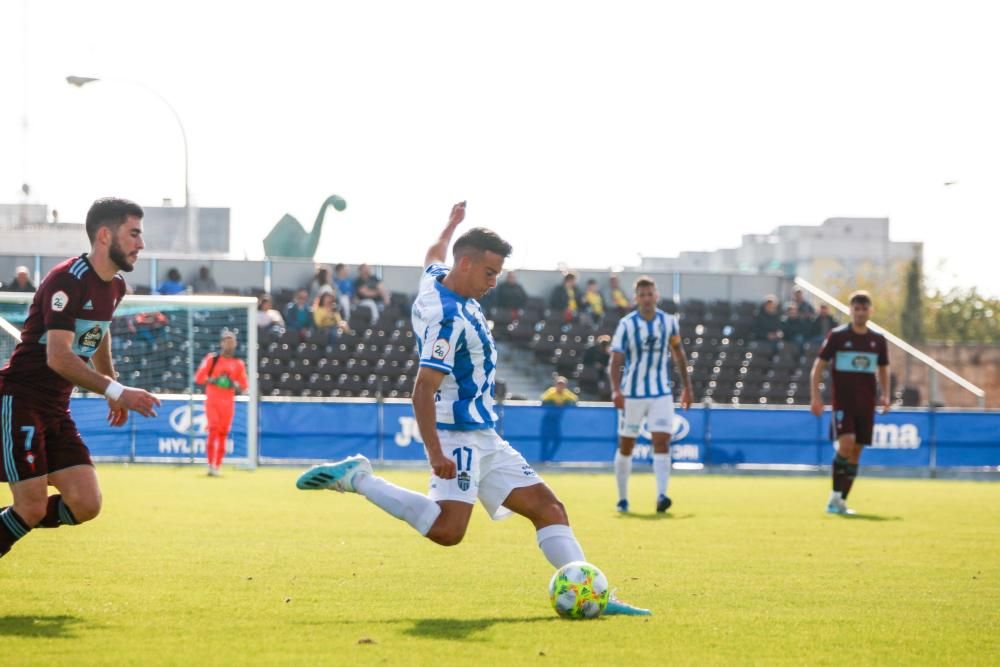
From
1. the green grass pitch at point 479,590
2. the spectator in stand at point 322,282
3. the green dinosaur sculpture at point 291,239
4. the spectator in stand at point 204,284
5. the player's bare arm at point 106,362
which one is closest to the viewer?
the green grass pitch at point 479,590

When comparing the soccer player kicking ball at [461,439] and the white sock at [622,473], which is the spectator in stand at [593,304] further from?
the soccer player kicking ball at [461,439]

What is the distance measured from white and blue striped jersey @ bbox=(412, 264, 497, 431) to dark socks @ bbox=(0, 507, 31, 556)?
2.24 m

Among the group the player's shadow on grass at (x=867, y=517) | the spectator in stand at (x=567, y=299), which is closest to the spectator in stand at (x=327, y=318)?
the spectator in stand at (x=567, y=299)

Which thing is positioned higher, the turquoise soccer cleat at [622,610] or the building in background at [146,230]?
the building in background at [146,230]

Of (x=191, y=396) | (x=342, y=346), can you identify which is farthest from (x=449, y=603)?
(x=342, y=346)

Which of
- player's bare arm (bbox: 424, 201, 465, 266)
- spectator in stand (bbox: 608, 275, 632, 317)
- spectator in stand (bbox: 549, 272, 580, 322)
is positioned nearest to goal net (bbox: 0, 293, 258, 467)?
spectator in stand (bbox: 549, 272, 580, 322)

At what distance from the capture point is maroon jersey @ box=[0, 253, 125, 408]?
759 centimetres

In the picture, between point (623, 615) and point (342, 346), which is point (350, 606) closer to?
point (623, 615)

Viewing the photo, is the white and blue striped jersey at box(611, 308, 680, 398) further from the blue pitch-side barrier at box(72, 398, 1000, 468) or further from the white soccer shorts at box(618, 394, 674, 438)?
the blue pitch-side barrier at box(72, 398, 1000, 468)

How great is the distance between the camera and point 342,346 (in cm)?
A: 3080

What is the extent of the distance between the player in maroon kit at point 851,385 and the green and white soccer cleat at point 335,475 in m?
8.73

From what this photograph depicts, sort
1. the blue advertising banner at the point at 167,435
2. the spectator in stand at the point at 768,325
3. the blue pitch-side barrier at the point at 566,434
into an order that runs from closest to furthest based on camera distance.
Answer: the blue advertising banner at the point at 167,435
the blue pitch-side barrier at the point at 566,434
the spectator in stand at the point at 768,325

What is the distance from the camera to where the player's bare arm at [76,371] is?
7316mm

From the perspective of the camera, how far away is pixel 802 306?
34.3m
